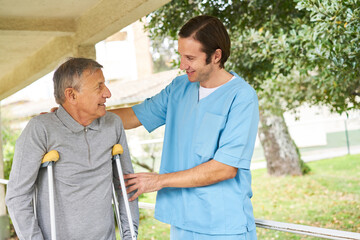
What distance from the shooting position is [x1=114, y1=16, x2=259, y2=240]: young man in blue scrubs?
1.98 m

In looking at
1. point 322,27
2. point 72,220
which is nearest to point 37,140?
point 72,220

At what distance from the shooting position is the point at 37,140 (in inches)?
74.2

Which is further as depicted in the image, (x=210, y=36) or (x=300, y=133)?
(x=300, y=133)

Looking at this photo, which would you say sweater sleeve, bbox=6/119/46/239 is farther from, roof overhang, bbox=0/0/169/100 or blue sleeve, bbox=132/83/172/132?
roof overhang, bbox=0/0/169/100

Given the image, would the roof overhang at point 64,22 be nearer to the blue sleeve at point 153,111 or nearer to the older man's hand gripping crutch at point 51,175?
the blue sleeve at point 153,111

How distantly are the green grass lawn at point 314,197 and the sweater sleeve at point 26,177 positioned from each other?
21.2 feet

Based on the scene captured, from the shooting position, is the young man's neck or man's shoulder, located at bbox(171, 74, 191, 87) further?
man's shoulder, located at bbox(171, 74, 191, 87)

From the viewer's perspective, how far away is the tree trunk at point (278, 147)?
12.4m

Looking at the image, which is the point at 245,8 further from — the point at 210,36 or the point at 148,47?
the point at 148,47

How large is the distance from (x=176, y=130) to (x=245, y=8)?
3648 mm

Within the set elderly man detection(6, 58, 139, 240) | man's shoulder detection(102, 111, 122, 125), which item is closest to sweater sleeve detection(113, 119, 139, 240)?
man's shoulder detection(102, 111, 122, 125)

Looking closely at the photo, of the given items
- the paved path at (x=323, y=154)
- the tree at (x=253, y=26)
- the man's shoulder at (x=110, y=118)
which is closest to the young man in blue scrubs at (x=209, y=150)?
the man's shoulder at (x=110, y=118)

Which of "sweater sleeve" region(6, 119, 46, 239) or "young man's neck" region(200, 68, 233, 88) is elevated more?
"young man's neck" region(200, 68, 233, 88)

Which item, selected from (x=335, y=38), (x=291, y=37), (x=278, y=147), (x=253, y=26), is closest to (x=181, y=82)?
(x=335, y=38)
